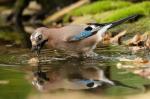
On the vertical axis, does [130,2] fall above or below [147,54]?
above

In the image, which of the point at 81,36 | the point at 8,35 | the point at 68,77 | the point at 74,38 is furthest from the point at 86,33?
the point at 8,35

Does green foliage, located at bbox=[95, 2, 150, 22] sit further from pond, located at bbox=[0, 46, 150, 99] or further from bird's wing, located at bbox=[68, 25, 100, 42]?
bird's wing, located at bbox=[68, 25, 100, 42]

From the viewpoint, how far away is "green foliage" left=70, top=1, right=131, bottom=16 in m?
14.1

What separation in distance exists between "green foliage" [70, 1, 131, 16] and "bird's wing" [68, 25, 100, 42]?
508cm

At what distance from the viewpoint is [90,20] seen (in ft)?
44.7

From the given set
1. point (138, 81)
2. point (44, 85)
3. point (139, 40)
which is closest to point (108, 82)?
point (138, 81)

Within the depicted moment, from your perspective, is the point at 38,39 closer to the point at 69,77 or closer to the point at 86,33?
the point at 86,33

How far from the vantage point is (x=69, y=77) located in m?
7.46

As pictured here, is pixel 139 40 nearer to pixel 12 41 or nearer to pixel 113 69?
pixel 113 69

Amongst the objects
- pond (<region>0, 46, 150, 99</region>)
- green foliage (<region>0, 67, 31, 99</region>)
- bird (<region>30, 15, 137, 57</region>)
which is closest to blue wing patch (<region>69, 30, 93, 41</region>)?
bird (<region>30, 15, 137, 57</region>)

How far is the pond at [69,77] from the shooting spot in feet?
21.1

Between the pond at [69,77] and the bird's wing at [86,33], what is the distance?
1.13 ft

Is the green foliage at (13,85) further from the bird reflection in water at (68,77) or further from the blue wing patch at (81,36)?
the blue wing patch at (81,36)

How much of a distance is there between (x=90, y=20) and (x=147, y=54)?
5.19 meters
